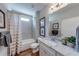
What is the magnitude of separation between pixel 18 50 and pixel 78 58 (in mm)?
924

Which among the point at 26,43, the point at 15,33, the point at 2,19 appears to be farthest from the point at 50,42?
the point at 2,19

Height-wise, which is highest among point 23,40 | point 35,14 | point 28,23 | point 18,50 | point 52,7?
point 52,7

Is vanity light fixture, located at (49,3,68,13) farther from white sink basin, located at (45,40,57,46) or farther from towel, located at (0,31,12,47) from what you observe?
towel, located at (0,31,12,47)

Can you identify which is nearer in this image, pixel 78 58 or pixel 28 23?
pixel 78 58

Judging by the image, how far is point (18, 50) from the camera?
4.65 feet

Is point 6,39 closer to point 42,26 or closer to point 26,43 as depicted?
point 26,43

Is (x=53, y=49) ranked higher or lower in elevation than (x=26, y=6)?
lower

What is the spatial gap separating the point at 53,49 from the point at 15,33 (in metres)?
0.64

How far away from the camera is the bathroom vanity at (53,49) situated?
1272 mm

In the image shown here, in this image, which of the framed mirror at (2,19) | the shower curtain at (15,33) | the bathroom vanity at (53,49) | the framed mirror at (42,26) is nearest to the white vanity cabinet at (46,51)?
the bathroom vanity at (53,49)

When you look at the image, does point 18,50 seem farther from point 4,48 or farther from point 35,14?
point 35,14

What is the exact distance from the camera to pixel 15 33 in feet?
4.59

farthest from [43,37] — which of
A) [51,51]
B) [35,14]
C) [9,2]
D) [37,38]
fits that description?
[9,2]

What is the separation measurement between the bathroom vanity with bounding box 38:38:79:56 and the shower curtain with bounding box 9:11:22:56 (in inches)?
13.6
